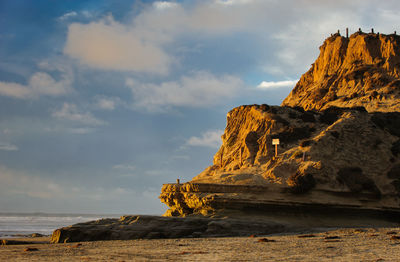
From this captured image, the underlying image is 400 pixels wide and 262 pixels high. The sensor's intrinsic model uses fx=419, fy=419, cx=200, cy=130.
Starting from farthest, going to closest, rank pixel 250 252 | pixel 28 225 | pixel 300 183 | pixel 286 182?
pixel 28 225 → pixel 286 182 → pixel 300 183 → pixel 250 252

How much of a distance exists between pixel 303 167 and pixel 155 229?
50.7 ft

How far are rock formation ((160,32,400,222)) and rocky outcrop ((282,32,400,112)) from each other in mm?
751

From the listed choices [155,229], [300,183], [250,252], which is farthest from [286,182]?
[250,252]

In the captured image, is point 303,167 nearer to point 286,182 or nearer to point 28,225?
point 286,182

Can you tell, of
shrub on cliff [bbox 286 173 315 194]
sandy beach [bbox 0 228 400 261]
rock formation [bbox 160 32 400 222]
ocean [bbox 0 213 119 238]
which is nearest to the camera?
sandy beach [bbox 0 228 400 261]

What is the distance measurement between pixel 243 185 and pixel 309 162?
7.20 meters

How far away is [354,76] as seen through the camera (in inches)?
2464

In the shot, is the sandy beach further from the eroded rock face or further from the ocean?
the ocean

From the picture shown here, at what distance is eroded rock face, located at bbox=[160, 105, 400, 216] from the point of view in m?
33.3

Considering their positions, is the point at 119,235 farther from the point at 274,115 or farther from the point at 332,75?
the point at 332,75

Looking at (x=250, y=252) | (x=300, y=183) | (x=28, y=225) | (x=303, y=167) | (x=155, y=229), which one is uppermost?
(x=303, y=167)

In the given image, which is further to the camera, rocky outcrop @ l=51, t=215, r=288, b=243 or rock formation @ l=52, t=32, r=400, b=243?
rock formation @ l=52, t=32, r=400, b=243

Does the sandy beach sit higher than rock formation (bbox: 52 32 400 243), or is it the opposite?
rock formation (bbox: 52 32 400 243)

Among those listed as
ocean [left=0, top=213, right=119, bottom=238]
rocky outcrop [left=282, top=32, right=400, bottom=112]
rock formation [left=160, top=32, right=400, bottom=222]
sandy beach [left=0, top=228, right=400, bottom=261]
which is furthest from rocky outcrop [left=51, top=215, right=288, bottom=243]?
rocky outcrop [left=282, top=32, right=400, bottom=112]
